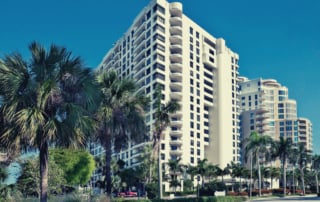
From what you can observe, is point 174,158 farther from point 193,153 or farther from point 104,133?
point 104,133

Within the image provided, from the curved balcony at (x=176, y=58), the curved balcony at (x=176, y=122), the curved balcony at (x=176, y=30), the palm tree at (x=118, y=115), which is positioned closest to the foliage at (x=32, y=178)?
the palm tree at (x=118, y=115)

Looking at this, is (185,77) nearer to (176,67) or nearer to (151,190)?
(176,67)

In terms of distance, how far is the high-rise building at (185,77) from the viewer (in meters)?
128

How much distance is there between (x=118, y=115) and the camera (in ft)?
108

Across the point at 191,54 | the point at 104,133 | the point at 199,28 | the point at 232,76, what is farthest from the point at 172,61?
the point at 104,133

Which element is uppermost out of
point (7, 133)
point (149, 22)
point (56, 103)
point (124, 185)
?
point (149, 22)

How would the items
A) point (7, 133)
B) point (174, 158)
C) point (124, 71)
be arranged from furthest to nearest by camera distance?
point (124, 71) → point (174, 158) → point (7, 133)

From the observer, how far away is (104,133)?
32.9 metres

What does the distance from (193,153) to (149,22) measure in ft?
131

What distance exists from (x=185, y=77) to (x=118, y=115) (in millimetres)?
102525

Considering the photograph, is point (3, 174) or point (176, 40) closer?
point (3, 174)

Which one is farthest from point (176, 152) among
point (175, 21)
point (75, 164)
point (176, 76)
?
point (75, 164)

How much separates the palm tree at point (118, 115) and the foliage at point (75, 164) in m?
12.5

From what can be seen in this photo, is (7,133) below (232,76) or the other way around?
below
